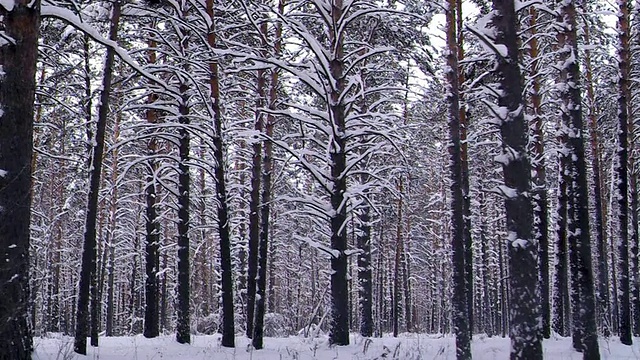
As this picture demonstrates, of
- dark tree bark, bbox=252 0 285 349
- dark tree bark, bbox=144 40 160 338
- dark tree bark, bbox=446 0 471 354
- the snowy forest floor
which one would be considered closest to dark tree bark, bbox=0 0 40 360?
the snowy forest floor

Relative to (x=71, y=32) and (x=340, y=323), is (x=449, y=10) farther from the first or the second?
(x=71, y=32)

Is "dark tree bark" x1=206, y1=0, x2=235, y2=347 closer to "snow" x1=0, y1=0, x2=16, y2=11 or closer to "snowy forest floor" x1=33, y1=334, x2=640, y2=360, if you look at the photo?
"snowy forest floor" x1=33, y1=334, x2=640, y2=360

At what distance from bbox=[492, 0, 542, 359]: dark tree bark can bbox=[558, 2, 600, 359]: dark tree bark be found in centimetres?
384

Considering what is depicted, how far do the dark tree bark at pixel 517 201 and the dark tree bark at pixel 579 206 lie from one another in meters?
3.84

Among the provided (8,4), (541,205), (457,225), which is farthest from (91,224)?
(541,205)

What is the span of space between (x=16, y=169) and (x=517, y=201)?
19.8ft

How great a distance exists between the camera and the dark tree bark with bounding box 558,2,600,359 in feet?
31.5

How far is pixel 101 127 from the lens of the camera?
34.2ft

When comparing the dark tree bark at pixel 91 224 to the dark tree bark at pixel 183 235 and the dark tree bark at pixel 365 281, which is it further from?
the dark tree bark at pixel 365 281

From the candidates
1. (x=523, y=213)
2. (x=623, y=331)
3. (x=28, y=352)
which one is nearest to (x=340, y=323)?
(x=523, y=213)

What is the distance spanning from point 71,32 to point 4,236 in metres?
7.02

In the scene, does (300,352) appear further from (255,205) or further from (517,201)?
(517,201)

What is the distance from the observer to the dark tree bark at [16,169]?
205 inches

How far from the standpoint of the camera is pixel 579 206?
9977 mm
